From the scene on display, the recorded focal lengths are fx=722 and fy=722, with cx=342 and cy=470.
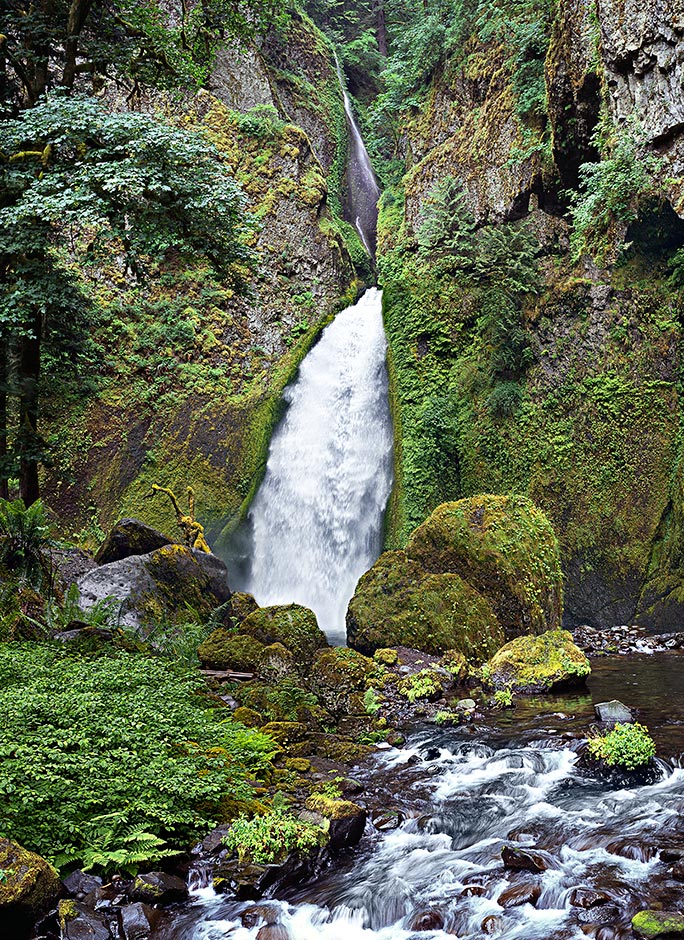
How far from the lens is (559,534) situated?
1373 centimetres

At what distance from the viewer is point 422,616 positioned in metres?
10.1

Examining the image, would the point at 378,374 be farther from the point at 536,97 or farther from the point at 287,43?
the point at 287,43

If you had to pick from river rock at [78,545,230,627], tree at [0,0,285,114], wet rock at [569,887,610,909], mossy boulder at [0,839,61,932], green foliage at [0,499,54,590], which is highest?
tree at [0,0,285,114]

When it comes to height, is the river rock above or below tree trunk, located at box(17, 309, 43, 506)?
below

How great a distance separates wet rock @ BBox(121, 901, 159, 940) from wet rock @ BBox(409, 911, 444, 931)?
54.8 inches

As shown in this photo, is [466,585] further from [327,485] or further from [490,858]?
[327,485]

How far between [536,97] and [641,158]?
5174mm

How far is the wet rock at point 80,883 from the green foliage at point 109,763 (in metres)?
0.06

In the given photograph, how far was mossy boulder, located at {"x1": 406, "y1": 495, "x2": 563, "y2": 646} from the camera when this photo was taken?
10.5m

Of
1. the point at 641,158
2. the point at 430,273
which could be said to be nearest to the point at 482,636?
the point at 641,158

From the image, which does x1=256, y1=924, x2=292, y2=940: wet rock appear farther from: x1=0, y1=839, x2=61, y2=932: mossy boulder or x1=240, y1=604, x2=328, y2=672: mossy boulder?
x1=240, y1=604, x2=328, y2=672: mossy boulder

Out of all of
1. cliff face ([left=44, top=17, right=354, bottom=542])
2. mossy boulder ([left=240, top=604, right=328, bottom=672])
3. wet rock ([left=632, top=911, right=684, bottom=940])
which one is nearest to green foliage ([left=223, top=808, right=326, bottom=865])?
wet rock ([left=632, top=911, right=684, bottom=940])

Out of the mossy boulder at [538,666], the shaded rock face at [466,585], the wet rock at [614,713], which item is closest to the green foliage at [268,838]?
the wet rock at [614,713]

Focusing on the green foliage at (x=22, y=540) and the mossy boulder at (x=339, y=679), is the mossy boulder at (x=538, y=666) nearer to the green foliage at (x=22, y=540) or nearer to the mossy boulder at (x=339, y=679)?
the mossy boulder at (x=339, y=679)
